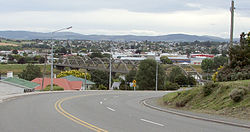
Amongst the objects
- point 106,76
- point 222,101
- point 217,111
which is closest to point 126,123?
point 217,111

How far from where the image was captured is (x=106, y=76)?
11256 cm

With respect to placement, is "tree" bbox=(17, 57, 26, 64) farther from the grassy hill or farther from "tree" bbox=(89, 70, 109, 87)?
the grassy hill

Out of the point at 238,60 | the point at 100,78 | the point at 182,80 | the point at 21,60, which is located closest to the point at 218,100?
the point at 238,60

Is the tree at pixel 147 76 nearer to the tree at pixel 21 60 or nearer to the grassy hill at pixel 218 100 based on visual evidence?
the grassy hill at pixel 218 100

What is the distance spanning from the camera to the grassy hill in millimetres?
17625

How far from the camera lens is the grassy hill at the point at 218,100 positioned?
57.8 ft

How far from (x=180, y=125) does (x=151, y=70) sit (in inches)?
2966

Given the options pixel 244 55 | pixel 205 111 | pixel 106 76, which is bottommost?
pixel 106 76

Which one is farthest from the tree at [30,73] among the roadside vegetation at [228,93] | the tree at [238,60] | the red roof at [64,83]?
the tree at [238,60]

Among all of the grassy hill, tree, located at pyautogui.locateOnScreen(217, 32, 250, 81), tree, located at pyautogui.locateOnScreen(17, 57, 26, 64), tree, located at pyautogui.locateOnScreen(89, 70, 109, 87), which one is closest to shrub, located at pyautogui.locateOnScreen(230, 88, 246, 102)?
the grassy hill

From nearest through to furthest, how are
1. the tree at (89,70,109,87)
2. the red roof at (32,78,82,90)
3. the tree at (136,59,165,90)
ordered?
the red roof at (32,78,82,90)
the tree at (136,59,165,90)
the tree at (89,70,109,87)

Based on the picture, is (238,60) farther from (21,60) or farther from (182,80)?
(21,60)

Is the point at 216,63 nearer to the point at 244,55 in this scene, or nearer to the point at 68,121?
the point at 244,55

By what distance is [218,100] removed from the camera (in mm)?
20281
